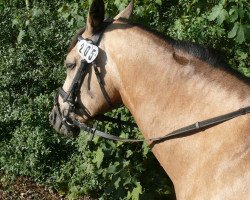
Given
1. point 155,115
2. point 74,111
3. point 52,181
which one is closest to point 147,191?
point 52,181

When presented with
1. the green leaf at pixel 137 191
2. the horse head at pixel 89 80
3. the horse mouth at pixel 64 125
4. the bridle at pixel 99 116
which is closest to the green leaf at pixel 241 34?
the horse head at pixel 89 80

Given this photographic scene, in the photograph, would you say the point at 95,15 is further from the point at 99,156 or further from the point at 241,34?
the point at 99,156

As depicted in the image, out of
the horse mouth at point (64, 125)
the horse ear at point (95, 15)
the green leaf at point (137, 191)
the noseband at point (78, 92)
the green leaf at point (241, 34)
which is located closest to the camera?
the horse ear at point (95, 15)

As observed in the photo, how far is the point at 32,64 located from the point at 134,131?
220cm

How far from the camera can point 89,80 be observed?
10.5 feet

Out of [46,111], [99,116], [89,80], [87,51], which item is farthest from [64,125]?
[46,111]

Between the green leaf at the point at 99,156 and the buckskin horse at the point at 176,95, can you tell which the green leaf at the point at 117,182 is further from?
the buckskin horse at the point at 176,95

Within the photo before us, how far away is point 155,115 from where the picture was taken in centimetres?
297

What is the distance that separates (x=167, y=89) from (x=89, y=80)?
57 centimetres

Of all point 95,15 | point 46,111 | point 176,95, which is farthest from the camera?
point 46,111

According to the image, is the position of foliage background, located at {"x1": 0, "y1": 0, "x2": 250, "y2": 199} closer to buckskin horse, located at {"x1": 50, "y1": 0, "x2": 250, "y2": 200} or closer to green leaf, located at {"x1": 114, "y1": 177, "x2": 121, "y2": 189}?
green leaf, located at {"x1": 114, "y1": 177, "x2": 121, "y2": 189}

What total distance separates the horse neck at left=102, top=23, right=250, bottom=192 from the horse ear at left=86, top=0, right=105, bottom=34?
106 millimetres

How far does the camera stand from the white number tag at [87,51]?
304 cm

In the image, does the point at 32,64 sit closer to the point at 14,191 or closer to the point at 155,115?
the point at 14,191
